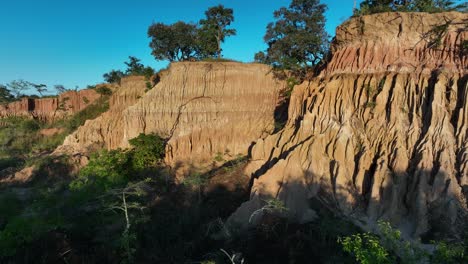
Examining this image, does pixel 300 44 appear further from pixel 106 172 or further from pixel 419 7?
pixel 106 172

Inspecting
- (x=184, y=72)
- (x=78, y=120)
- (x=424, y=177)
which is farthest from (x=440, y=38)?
(x=78, y=120)

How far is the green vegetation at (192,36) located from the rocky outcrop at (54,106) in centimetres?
900

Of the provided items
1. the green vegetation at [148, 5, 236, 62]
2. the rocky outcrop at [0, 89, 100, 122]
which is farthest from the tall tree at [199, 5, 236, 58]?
the rocky outcrop at [0, 89, 100, 122]

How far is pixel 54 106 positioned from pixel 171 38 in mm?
15447

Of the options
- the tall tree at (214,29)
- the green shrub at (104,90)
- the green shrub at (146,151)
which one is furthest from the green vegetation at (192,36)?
the green shrub at (146,151)

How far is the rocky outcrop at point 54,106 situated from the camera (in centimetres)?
3147

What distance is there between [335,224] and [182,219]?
678 cm

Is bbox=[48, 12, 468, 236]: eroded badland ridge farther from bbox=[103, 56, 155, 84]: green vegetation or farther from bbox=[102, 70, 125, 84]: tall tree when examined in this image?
bbox=[102, 70, 125, 84]: tall tree

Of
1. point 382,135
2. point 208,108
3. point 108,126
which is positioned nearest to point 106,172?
point 108,126

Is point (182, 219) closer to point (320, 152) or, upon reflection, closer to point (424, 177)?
point (320, 152)

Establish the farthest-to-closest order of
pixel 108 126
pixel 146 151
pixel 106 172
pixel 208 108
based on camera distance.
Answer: pixel 108 126 < pixel 208 108 < pixel 146 151 < pixel 106 172

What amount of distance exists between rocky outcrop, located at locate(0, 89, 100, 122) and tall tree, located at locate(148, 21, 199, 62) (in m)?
8.42

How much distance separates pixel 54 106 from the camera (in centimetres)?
3253

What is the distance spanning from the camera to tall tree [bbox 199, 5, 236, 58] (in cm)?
2944
